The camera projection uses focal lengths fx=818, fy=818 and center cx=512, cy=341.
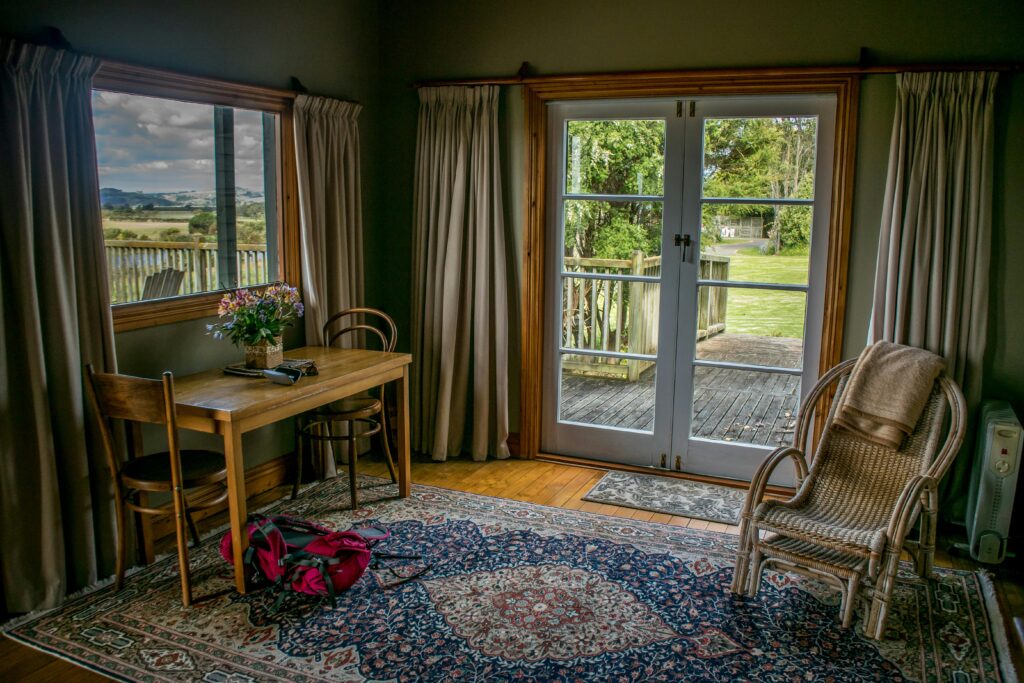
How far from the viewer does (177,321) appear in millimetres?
3658

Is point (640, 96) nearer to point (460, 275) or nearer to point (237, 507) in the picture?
point (460, 275)

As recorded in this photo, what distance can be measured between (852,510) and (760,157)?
1810 millimetres

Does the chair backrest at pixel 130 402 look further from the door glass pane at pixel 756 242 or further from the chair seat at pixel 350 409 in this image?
the door glass pane at pixel 756 242

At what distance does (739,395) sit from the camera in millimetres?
4375

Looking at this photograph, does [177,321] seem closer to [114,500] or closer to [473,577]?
[114,500]

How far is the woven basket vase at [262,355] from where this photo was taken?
3.63 metres

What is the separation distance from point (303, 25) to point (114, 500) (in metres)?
2.51

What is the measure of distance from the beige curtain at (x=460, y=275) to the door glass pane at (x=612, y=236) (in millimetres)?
406

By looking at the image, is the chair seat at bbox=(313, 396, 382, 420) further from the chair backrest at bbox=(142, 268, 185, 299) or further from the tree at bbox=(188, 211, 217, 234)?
the tree at bbox=(188, 211, 217, 234)

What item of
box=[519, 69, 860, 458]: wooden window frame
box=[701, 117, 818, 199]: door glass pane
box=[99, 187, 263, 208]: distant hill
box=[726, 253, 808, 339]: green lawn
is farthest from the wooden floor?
box=[701, 117, 818, 199]: door glass pane

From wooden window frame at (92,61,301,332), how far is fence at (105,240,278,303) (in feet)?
0.19

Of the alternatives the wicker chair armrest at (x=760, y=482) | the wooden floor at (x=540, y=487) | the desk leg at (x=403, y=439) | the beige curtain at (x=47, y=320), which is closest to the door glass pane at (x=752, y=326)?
the wooden floor at (x=540, y=487)

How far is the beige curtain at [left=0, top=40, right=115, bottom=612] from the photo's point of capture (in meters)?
2.85

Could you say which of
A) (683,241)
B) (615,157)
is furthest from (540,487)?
(615,157)
